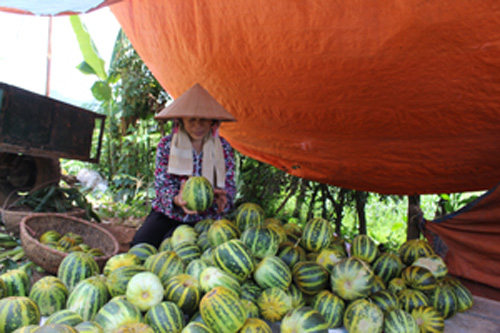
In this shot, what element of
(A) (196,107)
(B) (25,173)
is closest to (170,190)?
(A) (196,107)

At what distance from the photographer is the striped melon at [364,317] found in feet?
4.72

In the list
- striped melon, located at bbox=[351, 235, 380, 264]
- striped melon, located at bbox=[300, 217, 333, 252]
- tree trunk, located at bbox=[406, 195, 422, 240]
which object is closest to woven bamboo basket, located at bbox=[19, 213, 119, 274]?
striped melon, located at bbox=[300, 217, 333, 252]

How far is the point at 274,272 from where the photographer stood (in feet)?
5.05

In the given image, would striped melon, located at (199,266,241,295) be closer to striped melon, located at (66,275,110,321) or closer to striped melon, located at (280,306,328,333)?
striped melon, located at (280,306,328,333)

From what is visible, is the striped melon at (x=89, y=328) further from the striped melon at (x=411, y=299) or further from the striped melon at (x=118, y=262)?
the striped melon at (x=411, y=299)

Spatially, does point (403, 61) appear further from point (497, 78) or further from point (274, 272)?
point (274, 272)

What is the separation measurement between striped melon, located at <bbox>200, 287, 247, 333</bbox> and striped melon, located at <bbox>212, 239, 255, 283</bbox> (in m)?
0.22

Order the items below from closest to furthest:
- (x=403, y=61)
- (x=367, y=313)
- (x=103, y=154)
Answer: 1. (x=367, y=313)
2. (x=403, y=61)
3. (x=103, y=154)

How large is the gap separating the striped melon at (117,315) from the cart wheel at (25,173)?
342 centimetres

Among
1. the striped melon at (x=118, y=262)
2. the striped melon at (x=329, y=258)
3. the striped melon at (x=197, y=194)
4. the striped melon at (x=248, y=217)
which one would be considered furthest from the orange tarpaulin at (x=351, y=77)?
the striped melon at (x=118, y=262)

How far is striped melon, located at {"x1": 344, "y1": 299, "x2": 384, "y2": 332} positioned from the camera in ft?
4.72

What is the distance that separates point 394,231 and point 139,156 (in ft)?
16.1

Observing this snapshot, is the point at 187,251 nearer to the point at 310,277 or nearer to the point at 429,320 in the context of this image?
the point at 310,277

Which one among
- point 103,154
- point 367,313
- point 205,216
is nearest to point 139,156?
point 103,154
